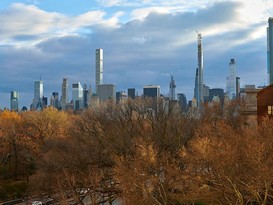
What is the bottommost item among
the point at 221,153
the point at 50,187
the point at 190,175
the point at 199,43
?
the point at 50,187

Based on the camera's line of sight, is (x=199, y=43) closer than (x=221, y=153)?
No

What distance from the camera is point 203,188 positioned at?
2803 centimetres

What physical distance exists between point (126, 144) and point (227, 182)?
16.1 m

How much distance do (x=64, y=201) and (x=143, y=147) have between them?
21.5 feet

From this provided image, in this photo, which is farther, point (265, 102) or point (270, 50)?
point (270, 50)

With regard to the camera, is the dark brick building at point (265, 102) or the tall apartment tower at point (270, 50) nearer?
the dark brick building at point (265, 102)

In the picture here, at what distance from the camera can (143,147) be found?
31.8 metres

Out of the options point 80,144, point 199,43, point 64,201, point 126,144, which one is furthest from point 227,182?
point 199,43

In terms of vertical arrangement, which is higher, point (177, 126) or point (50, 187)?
point (177, 126)

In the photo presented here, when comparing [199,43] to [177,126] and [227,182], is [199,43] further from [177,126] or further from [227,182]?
[227,182]

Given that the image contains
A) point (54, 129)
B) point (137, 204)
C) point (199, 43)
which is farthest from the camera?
point (199, 43)

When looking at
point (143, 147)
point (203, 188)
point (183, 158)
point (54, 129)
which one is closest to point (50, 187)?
point (143, 147)

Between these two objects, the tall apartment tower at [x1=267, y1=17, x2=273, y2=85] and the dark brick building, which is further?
the tall apartment tower at [x1=267, y1=17, x2=273, y2=85]

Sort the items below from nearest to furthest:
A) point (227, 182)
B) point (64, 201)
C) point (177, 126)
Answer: point (227, 182), point (64, 201), point (177, 126)
